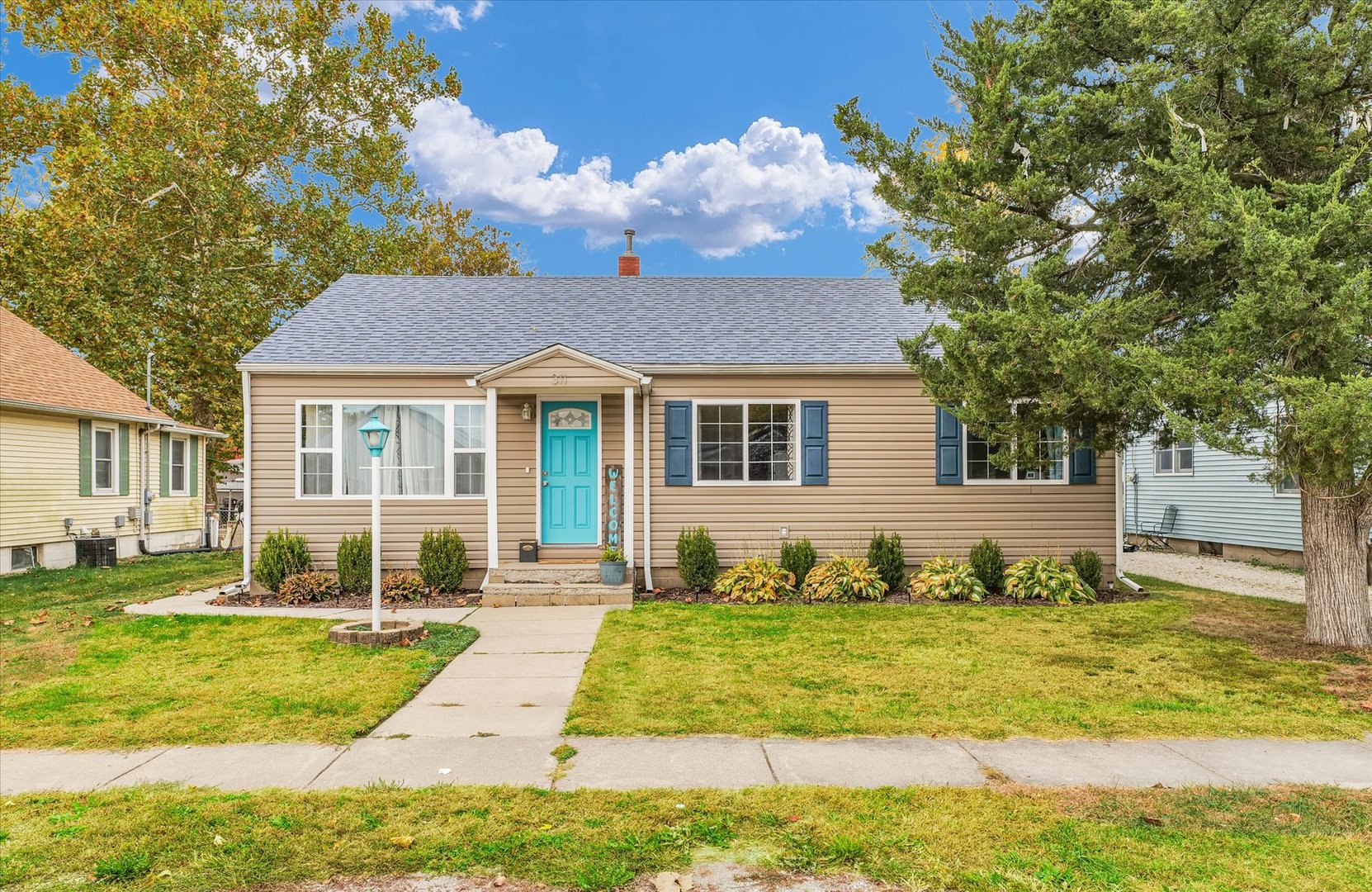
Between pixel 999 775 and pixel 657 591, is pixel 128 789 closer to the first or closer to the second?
pixel 999 775

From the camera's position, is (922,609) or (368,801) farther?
(922,609)

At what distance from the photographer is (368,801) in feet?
12.1

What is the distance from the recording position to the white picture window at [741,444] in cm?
1108

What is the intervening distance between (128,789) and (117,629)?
5290 millimetres

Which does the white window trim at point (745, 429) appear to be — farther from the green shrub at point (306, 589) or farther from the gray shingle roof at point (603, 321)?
the green shrub at point (306, 589)

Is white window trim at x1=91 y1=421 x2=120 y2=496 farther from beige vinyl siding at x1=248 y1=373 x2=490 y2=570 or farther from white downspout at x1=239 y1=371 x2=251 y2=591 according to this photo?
beige vinyl siding at x1=248 y1=373 x2=490 y2=570

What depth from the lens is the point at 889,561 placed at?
1065 cm

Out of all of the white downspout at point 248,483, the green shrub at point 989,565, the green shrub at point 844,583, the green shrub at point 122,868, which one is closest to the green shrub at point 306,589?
the white downspout at point 248,483

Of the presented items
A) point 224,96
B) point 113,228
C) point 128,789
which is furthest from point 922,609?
point 224,96

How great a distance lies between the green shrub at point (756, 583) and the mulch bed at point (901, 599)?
16 centimetres

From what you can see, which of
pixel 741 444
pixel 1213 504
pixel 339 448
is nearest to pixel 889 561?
pixel 741 444

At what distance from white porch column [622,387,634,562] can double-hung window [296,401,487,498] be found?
6.63 feet

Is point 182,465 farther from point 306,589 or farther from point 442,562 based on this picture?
point 442,562

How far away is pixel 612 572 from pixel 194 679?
196 inches
